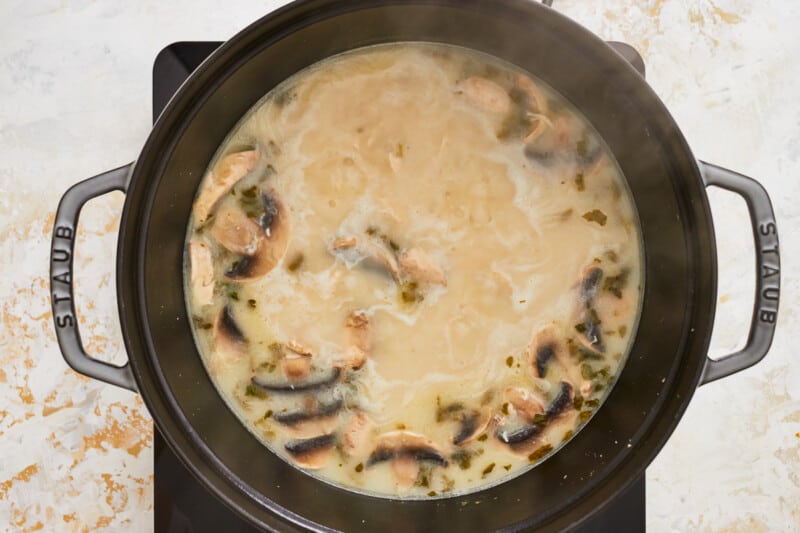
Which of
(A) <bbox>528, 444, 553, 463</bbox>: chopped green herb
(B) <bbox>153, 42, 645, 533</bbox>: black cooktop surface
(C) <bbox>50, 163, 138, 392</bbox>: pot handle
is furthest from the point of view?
(A) <bbox>528, 444, 553, 463</bbox>: chopped green herb

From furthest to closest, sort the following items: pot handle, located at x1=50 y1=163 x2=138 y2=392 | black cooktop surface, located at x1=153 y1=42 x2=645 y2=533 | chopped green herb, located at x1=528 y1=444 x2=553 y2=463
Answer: chopped green herb, located at x1=528 y1=444 x2=553 y2=463
black cooktop surface, located at x1=153 y1=42 x2=645 y2=533
pot handle, located at x1=50 y1=163 x2=138 y2=392

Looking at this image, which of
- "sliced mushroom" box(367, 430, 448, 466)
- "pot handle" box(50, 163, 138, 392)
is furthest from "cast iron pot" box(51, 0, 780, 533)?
"sliced mushroom" box(367, 430, 448, 466)

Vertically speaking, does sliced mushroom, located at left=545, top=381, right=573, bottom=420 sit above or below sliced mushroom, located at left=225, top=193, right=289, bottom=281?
below

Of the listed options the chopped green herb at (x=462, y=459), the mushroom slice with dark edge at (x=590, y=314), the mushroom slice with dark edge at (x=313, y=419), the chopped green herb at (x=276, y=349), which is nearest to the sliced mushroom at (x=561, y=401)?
the mushroom slice with dark edge at (x=590, y=314)

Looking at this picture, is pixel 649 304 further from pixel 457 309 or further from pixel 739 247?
pixel 457 309

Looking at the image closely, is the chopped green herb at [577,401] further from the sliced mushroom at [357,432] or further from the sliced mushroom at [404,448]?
the sliced mushroom at [357,432]

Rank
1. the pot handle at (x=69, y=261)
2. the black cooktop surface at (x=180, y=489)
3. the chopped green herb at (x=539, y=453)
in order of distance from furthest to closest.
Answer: the chopped green herb at (x=539, y=453) < the black cooktop surface at (x=180, y=489) < the pot handle at (x=69, y=261)

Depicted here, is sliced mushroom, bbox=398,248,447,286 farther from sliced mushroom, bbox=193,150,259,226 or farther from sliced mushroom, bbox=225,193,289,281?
sliced mushroom, bbox=193,150,259,226
